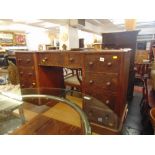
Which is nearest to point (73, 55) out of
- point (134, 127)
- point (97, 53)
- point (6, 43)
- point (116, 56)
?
point (97, 53)

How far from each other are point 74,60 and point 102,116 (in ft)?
2.39

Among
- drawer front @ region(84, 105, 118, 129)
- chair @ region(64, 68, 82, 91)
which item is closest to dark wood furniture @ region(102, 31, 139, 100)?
chair @ region(64, 68, 82, 91)

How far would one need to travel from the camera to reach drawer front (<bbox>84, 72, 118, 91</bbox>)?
1416 mm

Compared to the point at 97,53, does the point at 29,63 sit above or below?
below

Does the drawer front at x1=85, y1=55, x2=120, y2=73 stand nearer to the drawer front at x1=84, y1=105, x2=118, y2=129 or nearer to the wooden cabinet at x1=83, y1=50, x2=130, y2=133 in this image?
the wooden cabinet at x1=83, y1=50, x2=130, y2=133

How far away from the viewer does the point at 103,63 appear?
1426 millimetres

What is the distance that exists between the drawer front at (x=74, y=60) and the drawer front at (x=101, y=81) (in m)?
0.16

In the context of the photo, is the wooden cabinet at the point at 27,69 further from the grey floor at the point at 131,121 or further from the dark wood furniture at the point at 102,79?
the grey floor at the point at 131,121

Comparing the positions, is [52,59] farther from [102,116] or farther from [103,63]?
[102,116]

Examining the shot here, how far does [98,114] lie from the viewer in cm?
155

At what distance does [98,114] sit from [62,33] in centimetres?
425

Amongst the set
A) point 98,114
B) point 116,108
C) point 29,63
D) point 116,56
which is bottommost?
point 98,114

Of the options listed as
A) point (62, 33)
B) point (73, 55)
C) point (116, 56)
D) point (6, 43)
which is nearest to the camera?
point (116, 56)
